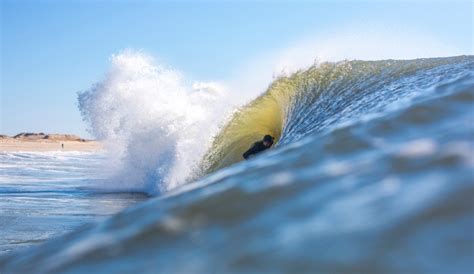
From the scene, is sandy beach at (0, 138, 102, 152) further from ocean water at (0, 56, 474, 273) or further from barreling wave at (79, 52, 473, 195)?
ocean water at (0, 56, 474, 273)

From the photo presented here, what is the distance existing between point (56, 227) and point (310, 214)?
15.9ft

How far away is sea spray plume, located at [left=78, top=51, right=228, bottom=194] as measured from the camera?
40.4ft

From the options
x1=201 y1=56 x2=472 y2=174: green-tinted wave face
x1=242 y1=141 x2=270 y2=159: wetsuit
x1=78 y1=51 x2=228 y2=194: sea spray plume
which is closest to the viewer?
x1=201 y1=56 x2=472 y2=174: green-tinted wave face

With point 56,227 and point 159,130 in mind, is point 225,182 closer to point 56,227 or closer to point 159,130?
point 56,227

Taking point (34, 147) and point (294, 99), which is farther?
point (34, 147)

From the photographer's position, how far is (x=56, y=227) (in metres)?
5.74

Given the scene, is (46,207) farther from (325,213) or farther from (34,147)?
(34,147)

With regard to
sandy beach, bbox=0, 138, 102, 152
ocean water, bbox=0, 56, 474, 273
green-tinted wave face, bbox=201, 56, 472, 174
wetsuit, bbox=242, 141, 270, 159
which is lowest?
ocean water, bbox=0, 56, 474, 273

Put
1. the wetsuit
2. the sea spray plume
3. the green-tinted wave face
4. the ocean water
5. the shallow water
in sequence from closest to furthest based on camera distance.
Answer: the ocean water → the shallow water → the green-tinted wave face → the wetsuit → the sea spray plume

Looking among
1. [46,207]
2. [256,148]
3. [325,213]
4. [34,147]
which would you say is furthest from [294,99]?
[34,147]

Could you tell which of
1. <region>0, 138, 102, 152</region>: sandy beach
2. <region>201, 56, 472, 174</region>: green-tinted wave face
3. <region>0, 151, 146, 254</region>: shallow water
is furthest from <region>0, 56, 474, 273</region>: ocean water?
<region>0, 138, 102, 152</region>: sandy beach

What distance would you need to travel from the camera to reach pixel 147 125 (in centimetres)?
1504

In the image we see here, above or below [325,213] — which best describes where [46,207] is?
above

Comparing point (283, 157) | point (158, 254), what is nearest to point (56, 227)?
point (283, 157)
